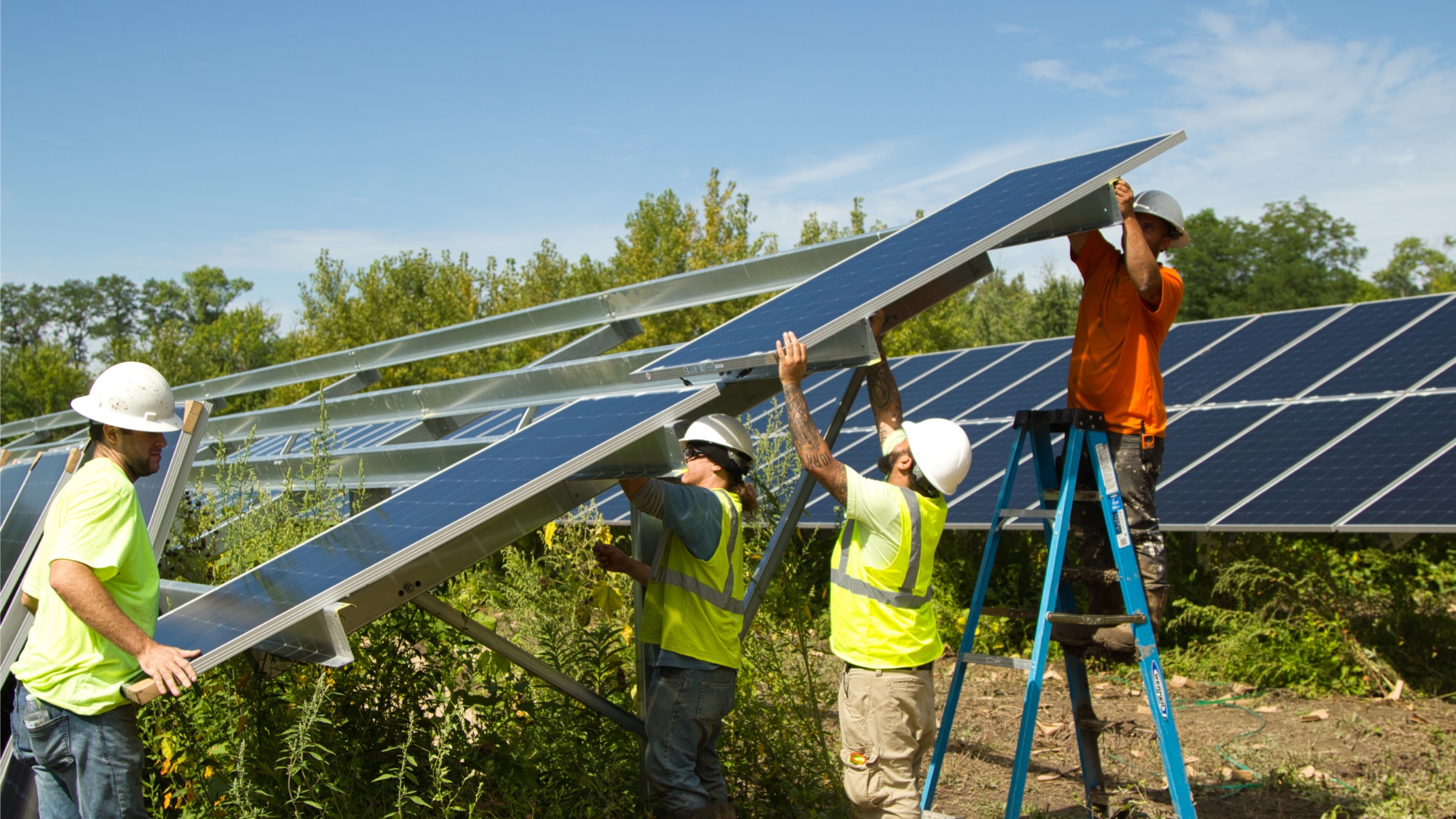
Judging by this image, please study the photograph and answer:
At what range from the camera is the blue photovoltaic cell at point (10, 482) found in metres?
6.57

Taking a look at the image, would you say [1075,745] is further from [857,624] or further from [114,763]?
[114,763]

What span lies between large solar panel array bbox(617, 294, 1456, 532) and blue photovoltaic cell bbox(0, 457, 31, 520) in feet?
15.8

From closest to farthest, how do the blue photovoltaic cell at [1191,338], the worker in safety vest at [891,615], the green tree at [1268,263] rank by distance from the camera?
the worker in safety vest at [891,615], the blue photovoltaic cell at [1191,338], the green tree at [1268,263]

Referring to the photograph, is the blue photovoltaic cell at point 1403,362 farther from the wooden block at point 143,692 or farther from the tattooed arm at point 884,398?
the wooden block at point 143,692

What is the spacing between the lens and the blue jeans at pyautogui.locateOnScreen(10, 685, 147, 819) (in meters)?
3.74

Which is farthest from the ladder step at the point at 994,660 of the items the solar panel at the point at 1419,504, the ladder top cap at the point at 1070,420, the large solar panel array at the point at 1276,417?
the solar panel at the point at 1419,504

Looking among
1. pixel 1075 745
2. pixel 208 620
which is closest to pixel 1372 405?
pixel 1075 745

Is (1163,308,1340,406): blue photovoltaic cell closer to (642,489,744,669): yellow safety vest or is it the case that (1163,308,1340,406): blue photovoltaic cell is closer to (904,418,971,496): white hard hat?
(904,418,971,496): white hard hat

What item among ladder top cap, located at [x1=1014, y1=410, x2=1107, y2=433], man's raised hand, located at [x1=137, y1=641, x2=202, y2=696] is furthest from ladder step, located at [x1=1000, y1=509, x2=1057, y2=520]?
man's raised hand, located at [x1=137, y1=641, x2=202, y2=696]

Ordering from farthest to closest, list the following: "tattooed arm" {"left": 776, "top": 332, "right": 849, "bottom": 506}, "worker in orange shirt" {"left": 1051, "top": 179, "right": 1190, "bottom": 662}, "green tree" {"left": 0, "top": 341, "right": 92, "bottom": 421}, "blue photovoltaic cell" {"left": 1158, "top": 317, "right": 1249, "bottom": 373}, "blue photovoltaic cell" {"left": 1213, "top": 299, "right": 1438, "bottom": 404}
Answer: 1. "green tree" {"left": 0, "top": 341, "right": 92, "bottom": 421}
2. "blue photovoltaic cell" {"left": 1158, "top": 317, "right": 1249, "bottom": 373}
3. "blue photovoltaic cell" {"left": 1213, "top": 299, "right": 1438, "bottom": 404}
4. "worker in orange shirt" {"left": 1051, "top": 179, "right": 1190, "bottom": 662}
5. "tattooed arm" {"left": 776, "top": 332, "right": 849, "bottom": 506}

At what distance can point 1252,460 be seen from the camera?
8727 millimetres

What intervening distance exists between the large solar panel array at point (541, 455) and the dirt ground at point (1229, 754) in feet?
9.63

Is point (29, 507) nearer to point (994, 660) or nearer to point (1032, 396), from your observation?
point (994, 660)

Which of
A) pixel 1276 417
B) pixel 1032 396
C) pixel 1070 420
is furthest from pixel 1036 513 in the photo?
pixel 1032 396
